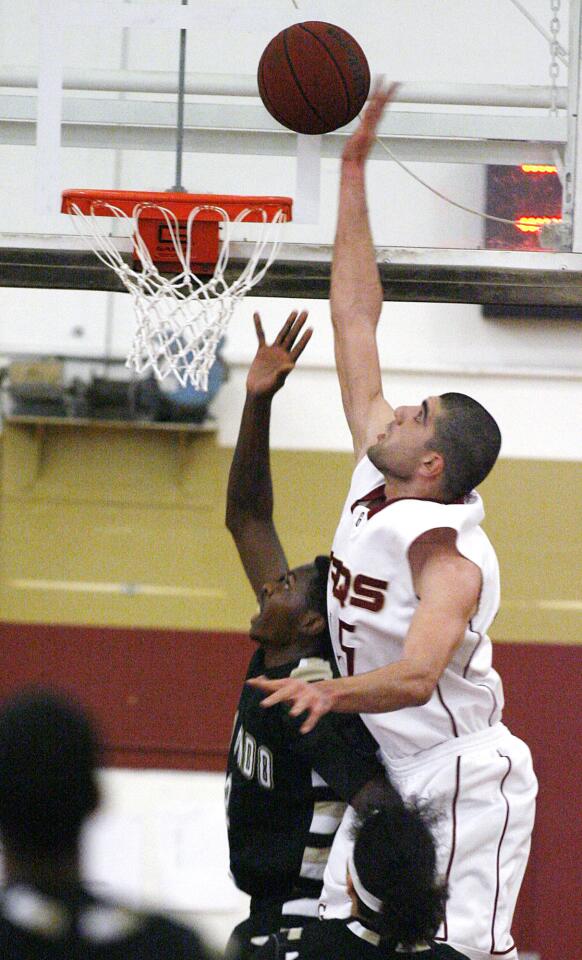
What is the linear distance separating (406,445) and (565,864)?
3589 mm

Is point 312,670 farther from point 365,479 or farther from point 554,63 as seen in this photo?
point 554,63

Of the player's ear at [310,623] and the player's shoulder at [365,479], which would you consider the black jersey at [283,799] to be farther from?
the player's shoulder at [365,479]

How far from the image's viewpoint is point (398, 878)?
2.79m

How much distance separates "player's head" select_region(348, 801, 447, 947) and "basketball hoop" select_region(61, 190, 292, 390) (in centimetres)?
153

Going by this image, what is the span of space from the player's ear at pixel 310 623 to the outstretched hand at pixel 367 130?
1.31 meters

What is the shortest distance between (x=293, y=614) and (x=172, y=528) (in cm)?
317

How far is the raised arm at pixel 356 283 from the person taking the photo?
152 inches

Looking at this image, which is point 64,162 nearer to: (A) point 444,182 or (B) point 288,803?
(A) point 444,182

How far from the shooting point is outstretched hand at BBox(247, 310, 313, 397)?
400cm

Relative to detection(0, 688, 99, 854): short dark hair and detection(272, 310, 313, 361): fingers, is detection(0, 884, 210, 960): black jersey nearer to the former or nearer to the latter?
detection(0, 688, 99, 854): short dark hair

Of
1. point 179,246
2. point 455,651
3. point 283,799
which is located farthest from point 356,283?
point 283,799

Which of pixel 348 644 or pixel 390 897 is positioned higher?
pixel 348 644

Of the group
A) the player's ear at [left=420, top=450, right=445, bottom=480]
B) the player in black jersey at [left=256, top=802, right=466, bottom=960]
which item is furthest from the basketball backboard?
the player in black jersey at [left=256, top=802, right=466, bottom=960]

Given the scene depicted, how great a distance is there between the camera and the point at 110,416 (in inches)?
267
